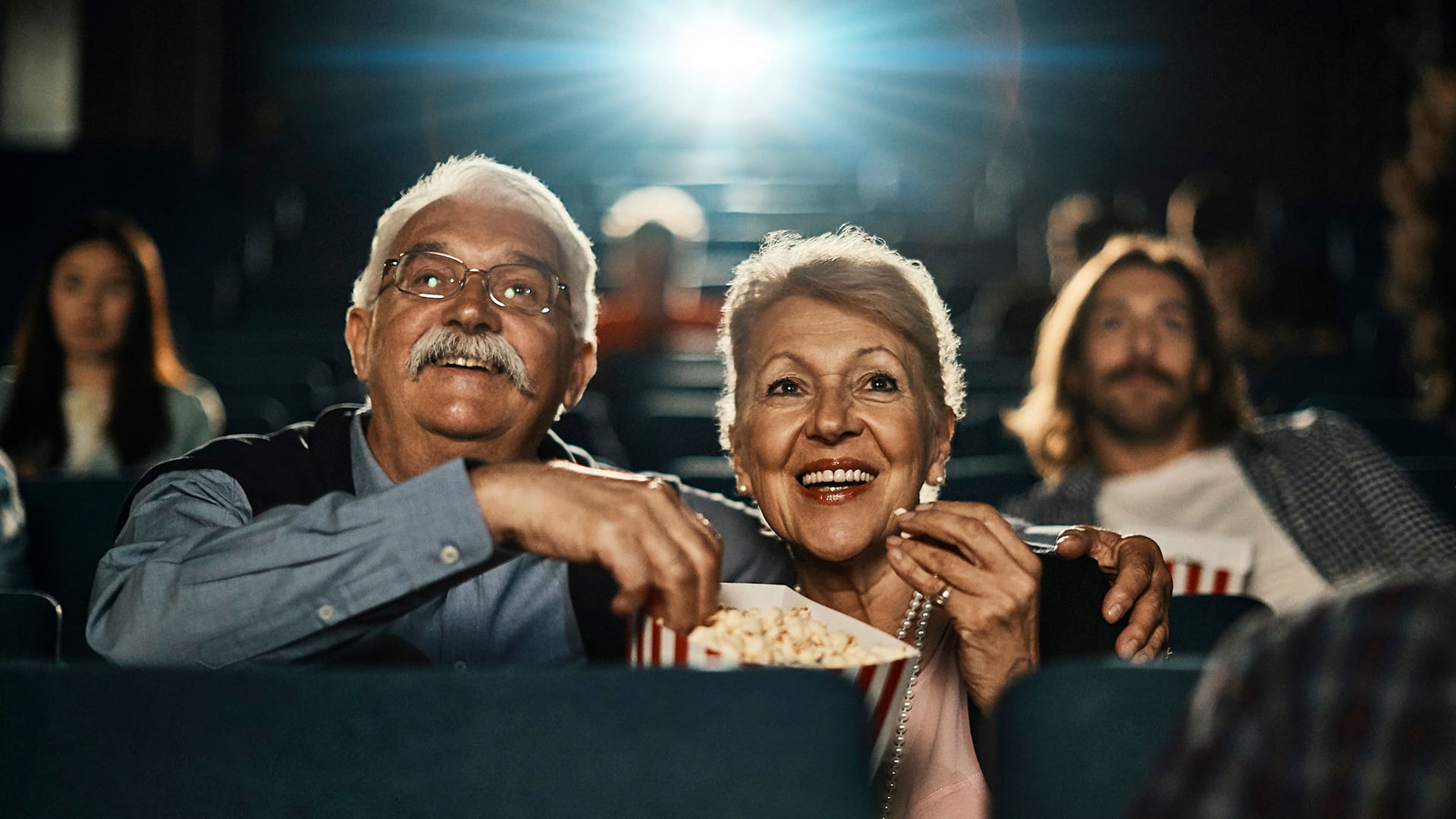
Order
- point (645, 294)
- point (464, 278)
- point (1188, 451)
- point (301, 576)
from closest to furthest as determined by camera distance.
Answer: point (301, 576), point (464, 278), point (1188, 451), point (645, 294)

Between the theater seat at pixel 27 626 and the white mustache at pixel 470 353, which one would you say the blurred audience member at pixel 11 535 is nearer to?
the theater seat at pixel 27 626

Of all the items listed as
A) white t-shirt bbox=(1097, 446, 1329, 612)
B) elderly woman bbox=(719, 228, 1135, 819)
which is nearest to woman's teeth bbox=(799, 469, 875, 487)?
elderly woman bbox=(719, 228, 1135, 819)

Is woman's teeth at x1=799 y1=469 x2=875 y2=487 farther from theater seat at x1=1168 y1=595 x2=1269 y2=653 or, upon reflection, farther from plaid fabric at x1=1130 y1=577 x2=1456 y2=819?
plaid fabric at x1=1130 y1=577 x2=1456 y2=819

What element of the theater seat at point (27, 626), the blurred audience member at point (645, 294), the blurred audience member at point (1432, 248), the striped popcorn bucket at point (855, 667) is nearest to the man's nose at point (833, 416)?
the striped popcorn bucket at point (855, 667)

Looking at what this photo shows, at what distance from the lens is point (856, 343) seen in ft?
4.84

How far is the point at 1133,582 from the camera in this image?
4.05 ft

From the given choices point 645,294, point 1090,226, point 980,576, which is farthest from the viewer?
point 645,294

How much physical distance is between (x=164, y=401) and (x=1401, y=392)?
3.42 meters

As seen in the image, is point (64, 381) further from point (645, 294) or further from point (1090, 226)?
point (1090, 226)

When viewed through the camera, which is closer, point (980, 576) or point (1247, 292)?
point (980, 576)

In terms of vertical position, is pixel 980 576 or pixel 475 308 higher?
pixel 475 308

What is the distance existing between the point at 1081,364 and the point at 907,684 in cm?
172

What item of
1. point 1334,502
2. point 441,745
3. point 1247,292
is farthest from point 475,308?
point 1247,292

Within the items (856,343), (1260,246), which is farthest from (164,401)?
(1260,246)
